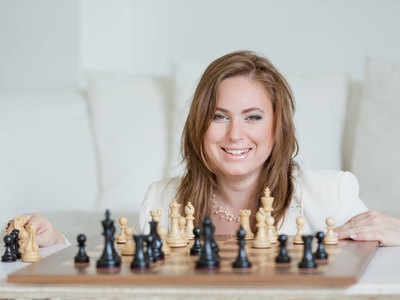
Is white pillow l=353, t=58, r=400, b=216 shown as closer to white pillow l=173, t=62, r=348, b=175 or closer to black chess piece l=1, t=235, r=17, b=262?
white pillow l=173, t=62, r=348, b=175

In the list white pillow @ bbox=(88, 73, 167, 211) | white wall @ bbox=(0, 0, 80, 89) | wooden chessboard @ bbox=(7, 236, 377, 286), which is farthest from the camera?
white wall @ bbox=(0, 0, 80, 89)

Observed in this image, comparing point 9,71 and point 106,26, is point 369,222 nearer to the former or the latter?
point 106,26

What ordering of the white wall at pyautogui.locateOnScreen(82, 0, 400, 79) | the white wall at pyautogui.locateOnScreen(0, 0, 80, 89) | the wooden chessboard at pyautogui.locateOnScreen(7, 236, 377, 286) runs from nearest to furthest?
the wooden chessboard at pyautogui.locateOnScreen(7, 236, 377, 286) → the white wall at pyautogui.locateOnScreen(82, 0, 400, 79) → the white wall at pyautogui.locateOnScreen(0, 0, 80, 89)

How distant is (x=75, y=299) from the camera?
4.20ft

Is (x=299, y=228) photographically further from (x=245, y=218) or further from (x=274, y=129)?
(x=274, y=129)

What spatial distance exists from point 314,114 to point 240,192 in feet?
3.96

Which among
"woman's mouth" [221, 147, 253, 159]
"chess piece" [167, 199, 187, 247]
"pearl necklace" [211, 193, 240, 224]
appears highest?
"woman's mouth" [221, 147, 253, 159]

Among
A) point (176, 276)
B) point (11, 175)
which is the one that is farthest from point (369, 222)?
point (11, 175)

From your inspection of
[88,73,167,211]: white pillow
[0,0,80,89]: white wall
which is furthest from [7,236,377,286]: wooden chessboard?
[0,0,80,89]: white wall

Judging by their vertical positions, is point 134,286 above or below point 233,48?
below

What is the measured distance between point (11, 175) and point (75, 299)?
244cm

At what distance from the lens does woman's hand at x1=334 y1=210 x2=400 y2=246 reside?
1803 mm

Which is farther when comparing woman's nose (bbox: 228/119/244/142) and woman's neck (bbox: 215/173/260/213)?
woman's neck (bbox: 215/173/260/213)

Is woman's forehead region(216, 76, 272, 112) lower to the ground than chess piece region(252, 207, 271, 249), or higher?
higher
